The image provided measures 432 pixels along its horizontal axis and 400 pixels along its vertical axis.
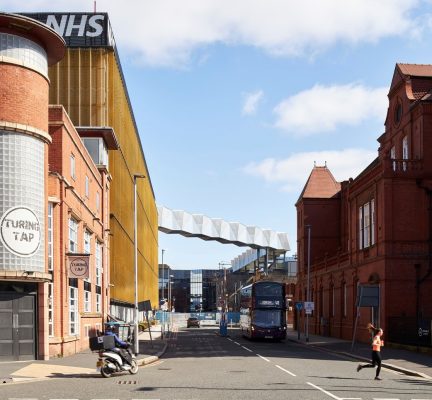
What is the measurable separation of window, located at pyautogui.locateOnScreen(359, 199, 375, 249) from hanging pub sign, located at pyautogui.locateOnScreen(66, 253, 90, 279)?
848 inches

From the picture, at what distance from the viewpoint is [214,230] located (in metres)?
99.4

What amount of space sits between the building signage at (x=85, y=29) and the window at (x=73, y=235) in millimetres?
24718

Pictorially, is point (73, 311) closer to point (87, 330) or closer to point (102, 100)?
point (87, 330)

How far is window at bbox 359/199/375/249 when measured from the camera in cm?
4653

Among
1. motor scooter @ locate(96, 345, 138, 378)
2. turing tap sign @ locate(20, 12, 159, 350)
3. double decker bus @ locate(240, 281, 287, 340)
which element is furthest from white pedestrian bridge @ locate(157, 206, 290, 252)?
motor scooter @ locate(96, 345, 138, 378)

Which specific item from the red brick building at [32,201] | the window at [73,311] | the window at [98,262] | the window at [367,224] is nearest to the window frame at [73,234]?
the red brick building at [32,201]

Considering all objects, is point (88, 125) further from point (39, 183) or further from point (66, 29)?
point (39, 183)

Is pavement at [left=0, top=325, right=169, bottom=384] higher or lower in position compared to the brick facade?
lower

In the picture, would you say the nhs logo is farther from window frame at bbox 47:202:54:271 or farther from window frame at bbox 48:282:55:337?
window frame at bbox 48:282:55:337

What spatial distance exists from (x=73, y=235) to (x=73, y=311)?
11.4 ft

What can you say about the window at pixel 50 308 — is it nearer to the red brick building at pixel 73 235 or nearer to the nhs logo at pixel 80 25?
the red brick building at pixel 73 235

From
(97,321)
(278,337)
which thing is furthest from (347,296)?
(97,321)

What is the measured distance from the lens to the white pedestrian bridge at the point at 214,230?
97.7m

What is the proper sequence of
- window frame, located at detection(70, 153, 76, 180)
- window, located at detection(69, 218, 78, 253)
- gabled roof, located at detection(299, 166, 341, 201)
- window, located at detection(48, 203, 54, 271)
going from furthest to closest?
1. gabled roof, located at detection(299, 166, 341, 201)
2. window frame, located at detection(70, 153, 76, 180)
3. window, located at detection(69, 218, 78, 253)
4. window, located at detection(48, 203, 54, 271)
